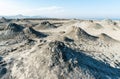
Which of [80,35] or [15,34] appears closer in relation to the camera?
[15,34]

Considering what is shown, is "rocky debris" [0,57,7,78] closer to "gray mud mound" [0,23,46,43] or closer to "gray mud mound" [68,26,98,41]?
"gray mud mound" [0,23,46,43]

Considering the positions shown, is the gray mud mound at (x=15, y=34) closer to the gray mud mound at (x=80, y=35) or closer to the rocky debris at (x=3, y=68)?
the gray mud mound at (x=80, y=35)

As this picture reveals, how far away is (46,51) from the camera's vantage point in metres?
19.9

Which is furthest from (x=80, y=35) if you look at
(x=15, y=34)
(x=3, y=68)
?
(x=3, y=68)

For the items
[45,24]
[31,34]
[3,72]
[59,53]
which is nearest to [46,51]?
[59,53]

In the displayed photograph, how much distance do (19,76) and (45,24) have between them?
47.9 metres

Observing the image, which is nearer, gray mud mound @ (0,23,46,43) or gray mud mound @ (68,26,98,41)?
gray mud mound @ (0,23,46,43)

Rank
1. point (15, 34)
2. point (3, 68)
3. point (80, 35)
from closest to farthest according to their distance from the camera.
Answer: point (3, 68)
point (15, 34)
point (80, 35)

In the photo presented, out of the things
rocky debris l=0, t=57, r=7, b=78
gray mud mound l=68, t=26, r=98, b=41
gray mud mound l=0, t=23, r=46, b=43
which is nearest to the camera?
rocky debris l=0, t=57, r=7, b=78

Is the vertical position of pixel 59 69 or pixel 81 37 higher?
pixel 59 69

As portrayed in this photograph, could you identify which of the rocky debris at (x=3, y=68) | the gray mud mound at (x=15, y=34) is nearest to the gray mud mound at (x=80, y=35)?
the gray mud mound at (x=15, y=34)

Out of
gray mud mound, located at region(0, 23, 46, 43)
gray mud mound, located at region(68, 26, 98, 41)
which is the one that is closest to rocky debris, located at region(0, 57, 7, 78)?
gray mud mound, located at region(0, 23, 46, 43)

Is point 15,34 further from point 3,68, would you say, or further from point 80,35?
point 3,68

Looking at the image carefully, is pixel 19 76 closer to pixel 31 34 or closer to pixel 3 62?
pixel 3 62
